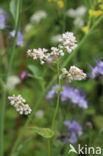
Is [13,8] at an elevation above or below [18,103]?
above

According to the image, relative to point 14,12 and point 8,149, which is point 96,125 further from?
point 14,12

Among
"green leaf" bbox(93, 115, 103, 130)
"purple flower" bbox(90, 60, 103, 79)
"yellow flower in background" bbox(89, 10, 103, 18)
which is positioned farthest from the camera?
"green leaf" bbox(93, 115, 103, 130)

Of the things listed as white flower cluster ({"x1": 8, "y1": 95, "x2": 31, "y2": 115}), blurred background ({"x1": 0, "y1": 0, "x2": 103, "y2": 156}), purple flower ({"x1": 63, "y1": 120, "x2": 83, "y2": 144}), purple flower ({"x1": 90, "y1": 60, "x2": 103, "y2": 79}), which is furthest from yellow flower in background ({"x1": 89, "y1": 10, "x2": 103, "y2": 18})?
white flower cluster ({"x1": 8, "y1": 95, "x2": 31, "y2": 115})

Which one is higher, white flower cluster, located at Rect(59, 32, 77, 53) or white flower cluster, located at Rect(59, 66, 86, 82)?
white flower cluster, located at Rect(59, 32, 77, 53)

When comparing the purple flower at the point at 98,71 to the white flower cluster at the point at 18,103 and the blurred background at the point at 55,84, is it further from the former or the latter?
the white flower cluster at the point at 18,103

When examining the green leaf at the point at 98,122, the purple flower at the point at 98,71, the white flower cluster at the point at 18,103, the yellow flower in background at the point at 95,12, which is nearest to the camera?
the white flower cluster at the point at 18,103

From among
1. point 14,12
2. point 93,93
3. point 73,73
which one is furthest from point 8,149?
point 73,73

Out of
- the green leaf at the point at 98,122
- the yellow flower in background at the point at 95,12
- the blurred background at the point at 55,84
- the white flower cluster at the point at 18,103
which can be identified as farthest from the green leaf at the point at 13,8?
the green leaf at the point at 98,122

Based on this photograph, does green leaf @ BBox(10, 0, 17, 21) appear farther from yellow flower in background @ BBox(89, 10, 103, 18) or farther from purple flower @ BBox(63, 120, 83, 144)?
purple flower @ BBox(63, 120, 83, 144)

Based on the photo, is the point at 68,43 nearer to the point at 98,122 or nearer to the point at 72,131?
the point at 72,131

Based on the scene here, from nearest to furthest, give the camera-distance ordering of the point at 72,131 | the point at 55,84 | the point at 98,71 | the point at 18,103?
1. the point at 18,103
2. the point at 98,71
3. the point at 72,131
4. the point at 55,84

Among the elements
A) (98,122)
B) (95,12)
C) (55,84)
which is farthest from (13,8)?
(98,122)
